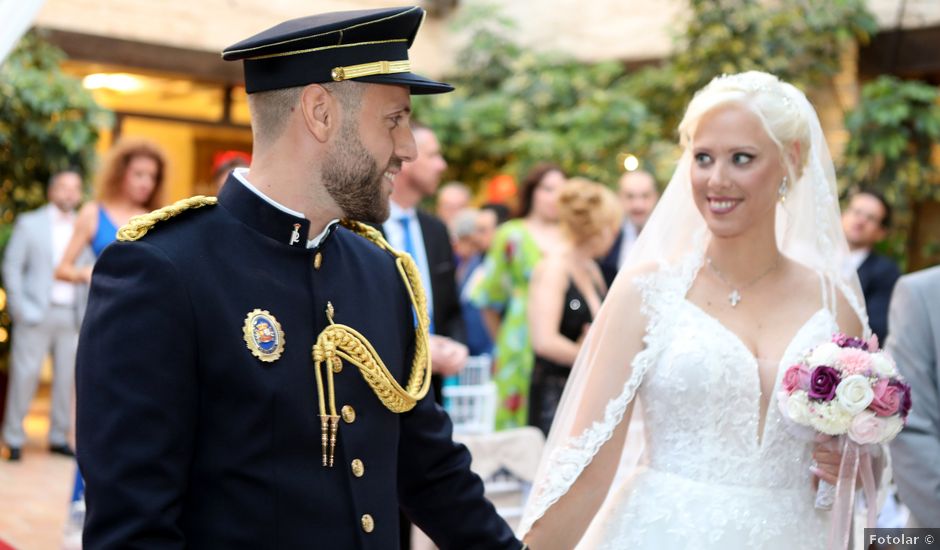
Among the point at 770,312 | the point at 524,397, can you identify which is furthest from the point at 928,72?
the point at 770,312

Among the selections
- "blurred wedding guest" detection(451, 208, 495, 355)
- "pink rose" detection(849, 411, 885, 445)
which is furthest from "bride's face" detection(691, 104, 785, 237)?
"blurred wedding guest" detection(451, 208, 495, 355)

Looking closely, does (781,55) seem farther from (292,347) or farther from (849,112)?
(292,347)

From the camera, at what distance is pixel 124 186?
6344mm

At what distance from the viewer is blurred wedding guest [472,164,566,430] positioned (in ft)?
21.8

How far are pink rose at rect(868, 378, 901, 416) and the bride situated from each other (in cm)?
19

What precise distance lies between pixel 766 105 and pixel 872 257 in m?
4.74

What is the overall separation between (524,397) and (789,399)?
3614 millimetres

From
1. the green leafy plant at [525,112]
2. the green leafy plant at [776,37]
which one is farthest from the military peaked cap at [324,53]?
the green leafy plant at [525,112]

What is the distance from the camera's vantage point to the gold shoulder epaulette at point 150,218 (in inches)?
78.7

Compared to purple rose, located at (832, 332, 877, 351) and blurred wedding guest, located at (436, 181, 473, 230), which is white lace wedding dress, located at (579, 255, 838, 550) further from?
blurred wedding guest, located at (436, 181, 473, 230)

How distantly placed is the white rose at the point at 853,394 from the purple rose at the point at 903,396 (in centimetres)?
11

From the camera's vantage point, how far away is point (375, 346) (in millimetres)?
2279

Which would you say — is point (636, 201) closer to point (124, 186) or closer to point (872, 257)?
point (872, 257)

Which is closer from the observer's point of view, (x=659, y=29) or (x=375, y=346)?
(x=375, y=346)
